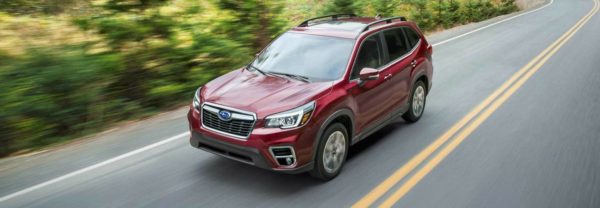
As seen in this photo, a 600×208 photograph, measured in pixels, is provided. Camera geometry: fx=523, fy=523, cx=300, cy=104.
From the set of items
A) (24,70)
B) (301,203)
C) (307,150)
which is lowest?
(301,203)

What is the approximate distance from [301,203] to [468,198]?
1797 millimetres

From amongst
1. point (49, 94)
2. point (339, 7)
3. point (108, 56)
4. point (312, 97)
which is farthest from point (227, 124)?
point (339, 7)

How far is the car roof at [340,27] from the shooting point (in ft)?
22.0

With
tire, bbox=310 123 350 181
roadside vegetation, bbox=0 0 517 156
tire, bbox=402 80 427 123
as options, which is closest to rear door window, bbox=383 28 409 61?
tire, bbox=402 80 427 123

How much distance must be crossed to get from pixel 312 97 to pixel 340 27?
5.73 feet

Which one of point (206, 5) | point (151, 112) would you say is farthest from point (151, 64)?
point (206, 5)

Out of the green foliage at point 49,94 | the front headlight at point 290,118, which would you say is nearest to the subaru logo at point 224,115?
the front headlight at point 290,118

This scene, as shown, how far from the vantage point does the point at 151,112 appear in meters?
8.65

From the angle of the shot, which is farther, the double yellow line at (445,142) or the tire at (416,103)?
the tire at (416,103)

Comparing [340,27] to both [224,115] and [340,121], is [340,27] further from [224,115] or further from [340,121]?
[224,115]

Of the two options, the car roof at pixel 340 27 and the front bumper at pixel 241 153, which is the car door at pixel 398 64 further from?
the front bumper at pixel 241 153

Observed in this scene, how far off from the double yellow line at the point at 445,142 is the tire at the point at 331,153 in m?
0.51

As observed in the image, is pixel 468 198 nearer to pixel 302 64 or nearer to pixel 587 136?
pixel 302 64

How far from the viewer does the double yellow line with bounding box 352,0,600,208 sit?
5.63 metres
